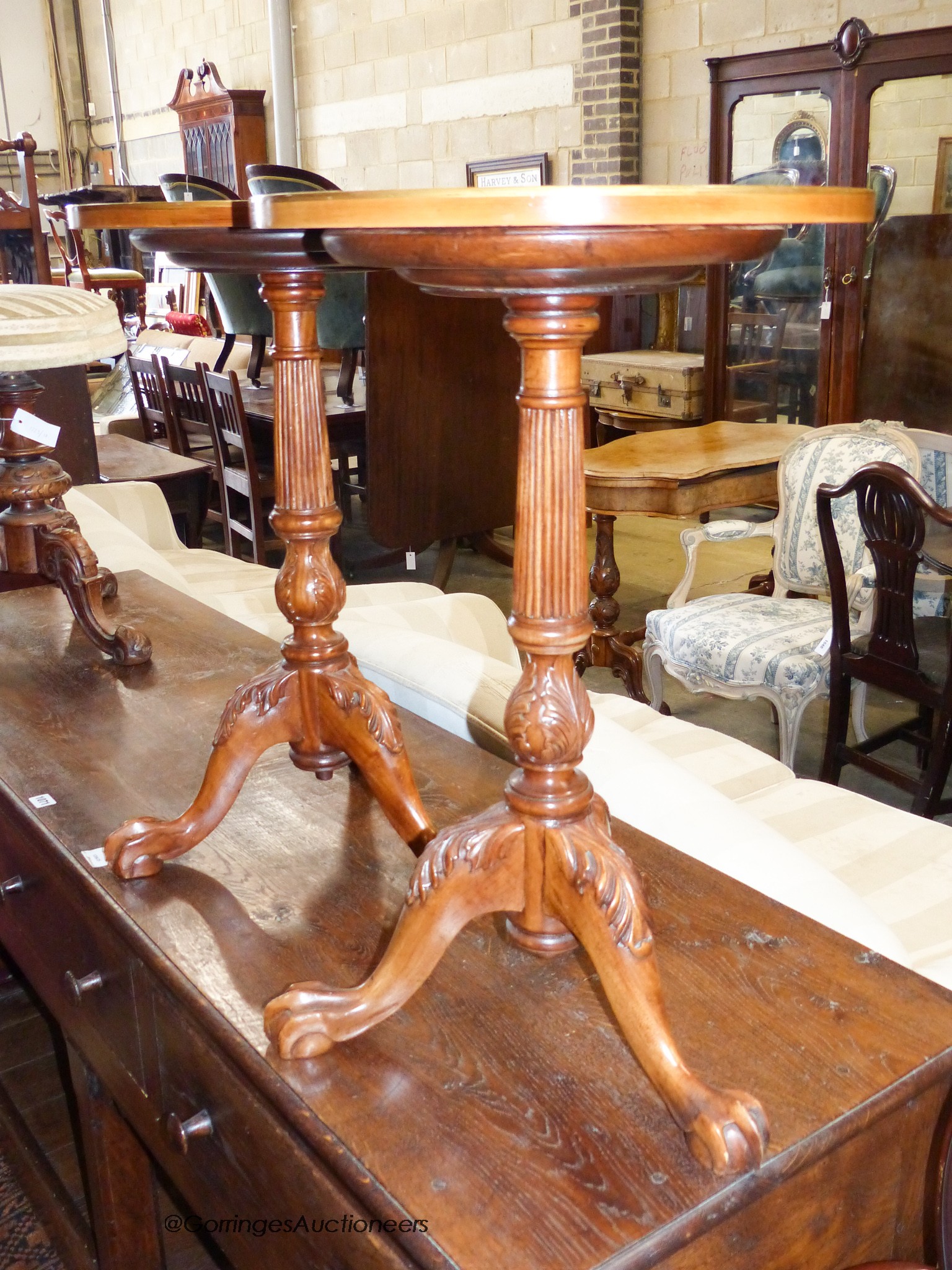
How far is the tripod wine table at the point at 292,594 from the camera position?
1.06m

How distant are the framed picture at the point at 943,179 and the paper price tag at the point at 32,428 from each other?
13.2 feet

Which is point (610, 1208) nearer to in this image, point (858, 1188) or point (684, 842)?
point (858, 1188)

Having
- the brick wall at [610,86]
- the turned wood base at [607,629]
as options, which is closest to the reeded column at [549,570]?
the turned wood base at [607,629]

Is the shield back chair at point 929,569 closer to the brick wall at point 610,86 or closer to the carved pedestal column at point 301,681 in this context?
the carved pedestal column at point 301,681

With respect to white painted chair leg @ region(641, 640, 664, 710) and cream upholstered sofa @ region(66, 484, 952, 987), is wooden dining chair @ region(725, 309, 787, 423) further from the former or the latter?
cream upholstered sofa @ region(66, 484, 952, 987)

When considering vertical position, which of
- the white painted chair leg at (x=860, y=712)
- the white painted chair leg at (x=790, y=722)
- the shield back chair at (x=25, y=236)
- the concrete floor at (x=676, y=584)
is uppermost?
the shield back chair at (x=25, y=236)

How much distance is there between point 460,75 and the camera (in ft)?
22.3

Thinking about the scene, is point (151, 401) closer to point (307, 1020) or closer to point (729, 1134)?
point (307, 1020)

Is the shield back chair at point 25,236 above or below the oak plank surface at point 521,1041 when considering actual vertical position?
above

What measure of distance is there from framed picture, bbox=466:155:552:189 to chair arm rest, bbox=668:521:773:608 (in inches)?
135

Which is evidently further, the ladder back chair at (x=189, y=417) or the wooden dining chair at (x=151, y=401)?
the wooden dining chair at (x=151, y=401)

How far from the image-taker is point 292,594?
1161mm

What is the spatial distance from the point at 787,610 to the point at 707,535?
0.39 metres

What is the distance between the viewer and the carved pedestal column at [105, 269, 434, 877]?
108 cm
